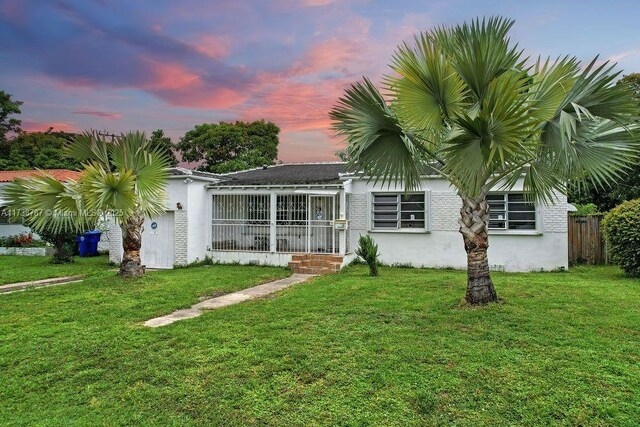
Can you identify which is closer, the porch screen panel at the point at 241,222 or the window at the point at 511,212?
the window at the point at 511,212

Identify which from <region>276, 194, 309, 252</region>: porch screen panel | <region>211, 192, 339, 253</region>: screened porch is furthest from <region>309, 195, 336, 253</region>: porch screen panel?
Answer: <region>276, 194, 309, 252</region>: porch screen panel

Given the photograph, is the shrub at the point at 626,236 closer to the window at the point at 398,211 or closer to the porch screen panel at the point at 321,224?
the window at the point at 398,211

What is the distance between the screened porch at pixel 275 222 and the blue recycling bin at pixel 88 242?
22.5ft

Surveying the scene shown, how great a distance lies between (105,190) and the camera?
33.0 feet

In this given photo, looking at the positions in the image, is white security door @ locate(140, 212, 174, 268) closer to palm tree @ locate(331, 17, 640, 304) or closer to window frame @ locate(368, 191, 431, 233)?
window frame @ locate(368, 191, 431, 233)

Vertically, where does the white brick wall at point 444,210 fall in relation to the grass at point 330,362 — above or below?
above

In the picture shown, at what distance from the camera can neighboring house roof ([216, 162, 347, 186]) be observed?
50.3ft

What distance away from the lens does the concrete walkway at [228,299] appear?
7.23m

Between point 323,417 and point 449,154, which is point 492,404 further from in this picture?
point 449,154

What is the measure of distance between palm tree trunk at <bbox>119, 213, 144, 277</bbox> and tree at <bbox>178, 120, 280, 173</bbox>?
25.9m

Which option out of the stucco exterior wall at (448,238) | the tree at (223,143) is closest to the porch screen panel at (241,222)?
the stucco exterior wall at (448,238)

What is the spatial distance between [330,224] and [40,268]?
10766mm

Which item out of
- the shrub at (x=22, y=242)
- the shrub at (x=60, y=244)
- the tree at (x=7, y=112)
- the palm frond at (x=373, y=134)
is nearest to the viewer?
the palm frond at (x=373, y=134)

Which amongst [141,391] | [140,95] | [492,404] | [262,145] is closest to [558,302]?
[492,404]
